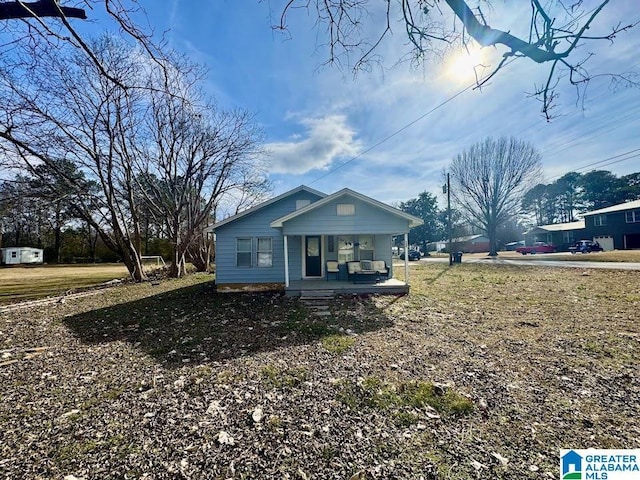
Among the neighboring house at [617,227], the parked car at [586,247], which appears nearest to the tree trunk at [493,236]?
the parked car at [586,247]

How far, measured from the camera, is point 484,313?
26.5 ft

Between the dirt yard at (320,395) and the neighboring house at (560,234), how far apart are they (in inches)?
1494

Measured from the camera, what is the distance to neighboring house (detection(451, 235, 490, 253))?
51769 mm

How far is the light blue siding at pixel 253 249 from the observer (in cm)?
1215

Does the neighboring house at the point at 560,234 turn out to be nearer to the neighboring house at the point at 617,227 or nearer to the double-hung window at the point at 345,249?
the neighboring house at the point at 617,227

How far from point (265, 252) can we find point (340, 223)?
3.73 m

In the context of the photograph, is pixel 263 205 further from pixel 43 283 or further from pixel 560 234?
pixel 560 234

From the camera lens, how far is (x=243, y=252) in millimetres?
12328

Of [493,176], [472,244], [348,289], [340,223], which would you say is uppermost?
[493,176]

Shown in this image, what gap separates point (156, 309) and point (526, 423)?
978 cm

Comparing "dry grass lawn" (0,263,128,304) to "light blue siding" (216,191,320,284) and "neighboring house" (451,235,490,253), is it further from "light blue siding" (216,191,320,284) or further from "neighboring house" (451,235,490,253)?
"neighboring house" (451,235,490,253)

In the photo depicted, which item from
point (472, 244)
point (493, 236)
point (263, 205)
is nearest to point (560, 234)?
point (493, 236)

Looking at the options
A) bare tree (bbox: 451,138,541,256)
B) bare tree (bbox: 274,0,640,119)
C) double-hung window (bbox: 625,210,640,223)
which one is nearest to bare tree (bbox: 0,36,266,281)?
bare tree (bbox: 274,0,640,119)

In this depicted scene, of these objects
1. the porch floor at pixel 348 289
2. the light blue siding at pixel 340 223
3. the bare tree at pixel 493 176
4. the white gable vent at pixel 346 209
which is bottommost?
the porch floor at pixel 348 289
